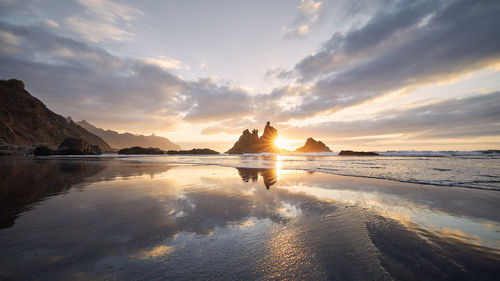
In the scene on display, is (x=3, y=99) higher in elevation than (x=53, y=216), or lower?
higher

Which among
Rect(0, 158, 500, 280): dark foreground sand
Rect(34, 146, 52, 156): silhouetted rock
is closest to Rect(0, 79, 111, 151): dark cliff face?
Rect(34, 146, 52, 156): silhouetted rock

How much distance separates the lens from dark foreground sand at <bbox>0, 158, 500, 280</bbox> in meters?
2.73

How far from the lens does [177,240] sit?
12.4ft

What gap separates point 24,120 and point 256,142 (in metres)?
119

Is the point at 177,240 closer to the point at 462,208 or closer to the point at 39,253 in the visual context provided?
the point at 39,253

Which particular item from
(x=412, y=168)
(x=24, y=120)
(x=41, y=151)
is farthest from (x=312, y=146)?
(x=24, y=120)

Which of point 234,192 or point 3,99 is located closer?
point 234,192

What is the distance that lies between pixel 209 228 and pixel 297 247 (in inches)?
85.0

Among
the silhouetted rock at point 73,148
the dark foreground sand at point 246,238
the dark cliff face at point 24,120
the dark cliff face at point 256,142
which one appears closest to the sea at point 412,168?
the dark foreground sand at point 246,238

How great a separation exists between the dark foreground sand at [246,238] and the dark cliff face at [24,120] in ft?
316

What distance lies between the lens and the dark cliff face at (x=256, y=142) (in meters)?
137

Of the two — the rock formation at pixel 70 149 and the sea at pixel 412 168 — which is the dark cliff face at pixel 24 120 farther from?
the sea at pixel 412 168

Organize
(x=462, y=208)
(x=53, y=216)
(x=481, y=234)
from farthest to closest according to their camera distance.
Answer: (x=462, y=208), (x=53, y=216), (x=481, y=234)

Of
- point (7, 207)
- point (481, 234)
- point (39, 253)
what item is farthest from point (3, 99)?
point (481, 234)
